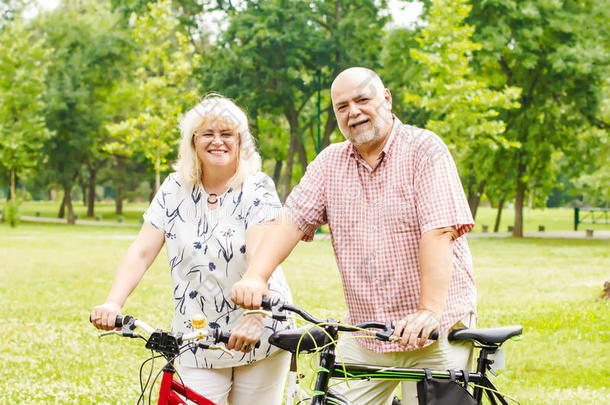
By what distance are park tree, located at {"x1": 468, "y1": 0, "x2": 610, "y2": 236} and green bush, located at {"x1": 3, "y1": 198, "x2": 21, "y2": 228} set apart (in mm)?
23643

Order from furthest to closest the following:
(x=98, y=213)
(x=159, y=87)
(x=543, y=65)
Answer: (x=98, y=213) → (x=543, y=65) → (x=159, y=87)

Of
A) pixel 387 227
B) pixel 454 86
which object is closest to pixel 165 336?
pixel 387 227

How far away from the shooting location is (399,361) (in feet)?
9.95

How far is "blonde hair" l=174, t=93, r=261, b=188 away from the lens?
324 cm

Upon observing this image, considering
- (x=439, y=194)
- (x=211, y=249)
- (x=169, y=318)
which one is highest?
(x=439, y=194)

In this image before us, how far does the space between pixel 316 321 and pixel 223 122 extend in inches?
42.8

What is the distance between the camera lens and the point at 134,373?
715 cm

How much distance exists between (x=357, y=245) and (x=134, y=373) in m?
4.89

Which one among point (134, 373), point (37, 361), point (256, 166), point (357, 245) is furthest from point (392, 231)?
point (37, 361)

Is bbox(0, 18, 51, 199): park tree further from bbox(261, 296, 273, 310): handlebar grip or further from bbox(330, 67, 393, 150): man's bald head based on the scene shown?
bbox(261, 296, 273, 310): handlebar grip

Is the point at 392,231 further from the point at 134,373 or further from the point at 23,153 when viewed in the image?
the point at 23,153

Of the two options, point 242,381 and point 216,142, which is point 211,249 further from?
point 242,381

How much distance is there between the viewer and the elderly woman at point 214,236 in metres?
3.25

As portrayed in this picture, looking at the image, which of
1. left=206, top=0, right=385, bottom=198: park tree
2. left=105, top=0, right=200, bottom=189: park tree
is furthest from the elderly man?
left=206, top=0, right=385, bottom=198: park tree
